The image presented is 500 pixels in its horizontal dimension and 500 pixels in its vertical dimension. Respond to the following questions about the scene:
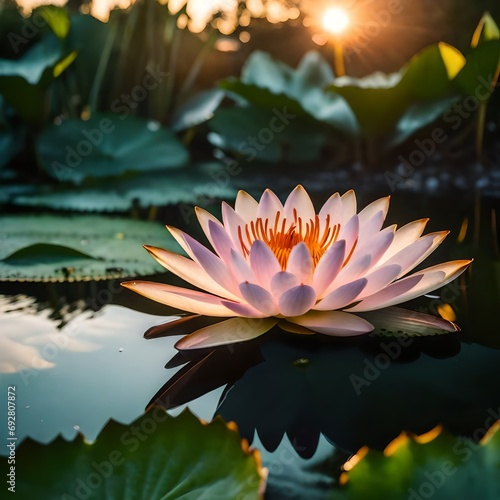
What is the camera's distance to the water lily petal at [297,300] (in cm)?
75

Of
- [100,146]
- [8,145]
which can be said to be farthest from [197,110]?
[8,145]

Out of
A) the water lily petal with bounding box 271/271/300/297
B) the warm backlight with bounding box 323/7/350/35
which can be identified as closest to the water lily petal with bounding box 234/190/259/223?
the water lily petal with bounding box 271/271/300/297

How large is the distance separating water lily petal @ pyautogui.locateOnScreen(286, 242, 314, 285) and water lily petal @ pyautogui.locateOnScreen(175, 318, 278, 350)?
0.09 m

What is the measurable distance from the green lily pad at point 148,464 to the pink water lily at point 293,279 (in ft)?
0.78

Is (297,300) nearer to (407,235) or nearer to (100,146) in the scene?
(407,235)

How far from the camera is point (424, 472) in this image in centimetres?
46

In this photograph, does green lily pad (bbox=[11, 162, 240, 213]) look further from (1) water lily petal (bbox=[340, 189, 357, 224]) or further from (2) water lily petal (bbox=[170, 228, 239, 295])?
(2) water lily petal (bbox=[170, 228, 239, 295])

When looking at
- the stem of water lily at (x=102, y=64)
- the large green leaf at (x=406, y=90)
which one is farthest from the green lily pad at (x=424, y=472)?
the stem of water lily at (x=102, y=64)

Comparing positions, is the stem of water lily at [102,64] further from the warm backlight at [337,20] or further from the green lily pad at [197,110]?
the warm backlight at [337,20]

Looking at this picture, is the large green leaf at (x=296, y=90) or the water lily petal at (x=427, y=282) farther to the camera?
the large green leaf at (x=296, y=90)

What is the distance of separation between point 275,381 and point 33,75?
2292 millimetres

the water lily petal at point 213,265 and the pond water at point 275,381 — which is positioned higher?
the water lily petal at point 213,265

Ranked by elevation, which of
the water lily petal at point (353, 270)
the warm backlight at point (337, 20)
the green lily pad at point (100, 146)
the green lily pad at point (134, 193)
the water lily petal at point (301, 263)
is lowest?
the water lily petal at point (353, 270)

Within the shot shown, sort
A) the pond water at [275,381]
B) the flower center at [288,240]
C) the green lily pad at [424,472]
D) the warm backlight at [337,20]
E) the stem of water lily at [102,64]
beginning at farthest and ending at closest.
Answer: the warm backlight at [337,20]
the stem of water lily at [102,64]
the flower center at [288,240]
the pond water at [275,381]
the green lily pad at [424,472]
